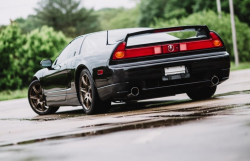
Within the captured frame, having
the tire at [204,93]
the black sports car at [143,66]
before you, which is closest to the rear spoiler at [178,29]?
the black sports car at [143,66]

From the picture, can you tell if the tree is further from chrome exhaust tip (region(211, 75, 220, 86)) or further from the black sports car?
chrome exhaust tip (region(211, 75, 220, 86))

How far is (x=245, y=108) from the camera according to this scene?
6480mm

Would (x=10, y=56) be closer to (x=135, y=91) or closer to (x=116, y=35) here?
(x=116, y=35)

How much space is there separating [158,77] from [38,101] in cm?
350

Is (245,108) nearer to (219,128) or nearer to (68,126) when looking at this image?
(219,128)

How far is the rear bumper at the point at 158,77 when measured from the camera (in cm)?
786

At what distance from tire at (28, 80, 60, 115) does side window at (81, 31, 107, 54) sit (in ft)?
6.01

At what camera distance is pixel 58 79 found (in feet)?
31.6

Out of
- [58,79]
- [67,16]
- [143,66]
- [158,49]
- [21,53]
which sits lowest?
[21,53]

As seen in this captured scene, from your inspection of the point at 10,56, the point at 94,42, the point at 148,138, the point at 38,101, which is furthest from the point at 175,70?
the point at 10,56

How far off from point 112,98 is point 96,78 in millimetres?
388

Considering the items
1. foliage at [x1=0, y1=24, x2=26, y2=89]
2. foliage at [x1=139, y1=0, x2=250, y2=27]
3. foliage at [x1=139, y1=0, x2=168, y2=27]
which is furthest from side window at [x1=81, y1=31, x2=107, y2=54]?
foliage at [x1=139, y1=0, x2=168, y2=27]

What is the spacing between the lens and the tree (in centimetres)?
8306

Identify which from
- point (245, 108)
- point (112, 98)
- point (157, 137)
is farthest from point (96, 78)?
point (157, 137)
